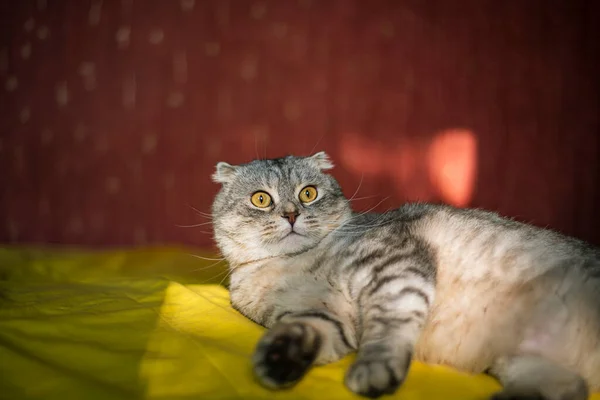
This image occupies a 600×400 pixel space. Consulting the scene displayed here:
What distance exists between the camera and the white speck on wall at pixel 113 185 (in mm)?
2881

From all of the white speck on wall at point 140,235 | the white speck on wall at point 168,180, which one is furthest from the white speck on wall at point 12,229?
the white speck on wall at point 168,180

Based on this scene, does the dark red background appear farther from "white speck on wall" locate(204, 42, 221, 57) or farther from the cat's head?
the cat's head

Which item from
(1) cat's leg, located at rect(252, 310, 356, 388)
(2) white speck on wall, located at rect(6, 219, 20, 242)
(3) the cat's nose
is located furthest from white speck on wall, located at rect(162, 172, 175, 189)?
(1) cat's leg, located at rect(252, 310, 356, 388)

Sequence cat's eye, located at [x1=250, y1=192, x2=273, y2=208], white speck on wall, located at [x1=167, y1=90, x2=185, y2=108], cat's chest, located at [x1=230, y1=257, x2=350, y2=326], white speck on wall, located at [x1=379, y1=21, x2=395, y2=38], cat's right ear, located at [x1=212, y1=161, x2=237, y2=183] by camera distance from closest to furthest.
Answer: cat's chest, located at [x1=230, y1=257, x2=350, y2=326] < cat's eye, located at [x1=250, y1=192, x2=273, y2=208] < cat's right ear, located at [x1=212, y1=161, x2=237, y2=183] < white speck on wall, located at [x1=167, y1=90, x2=185, y2=108] < white speck on wall, located at [x1=379, y1=21, x2=395, y2=38]

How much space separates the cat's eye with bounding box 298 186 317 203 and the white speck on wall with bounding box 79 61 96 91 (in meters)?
1.96

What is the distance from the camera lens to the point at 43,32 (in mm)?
2828

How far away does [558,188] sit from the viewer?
3.17 meters

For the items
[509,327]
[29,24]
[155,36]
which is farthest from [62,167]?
[509,327]

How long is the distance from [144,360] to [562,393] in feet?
2.96

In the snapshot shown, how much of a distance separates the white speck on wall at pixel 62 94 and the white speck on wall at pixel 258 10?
4.29 ft

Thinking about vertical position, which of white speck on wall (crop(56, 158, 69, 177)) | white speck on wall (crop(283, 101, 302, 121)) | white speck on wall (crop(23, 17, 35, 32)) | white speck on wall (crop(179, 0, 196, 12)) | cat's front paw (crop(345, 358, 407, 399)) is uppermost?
white speck on wall (crop(179, 0, 196, 12))

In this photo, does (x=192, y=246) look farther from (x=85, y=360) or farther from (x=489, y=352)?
(x=489, y=352)

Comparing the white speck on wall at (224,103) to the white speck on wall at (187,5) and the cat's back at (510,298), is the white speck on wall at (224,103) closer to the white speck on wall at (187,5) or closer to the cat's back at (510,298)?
the white speck on wall at (187,5)

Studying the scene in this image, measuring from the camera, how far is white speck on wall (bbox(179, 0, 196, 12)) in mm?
2912
